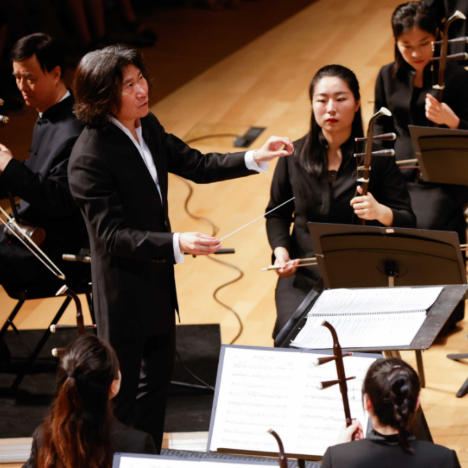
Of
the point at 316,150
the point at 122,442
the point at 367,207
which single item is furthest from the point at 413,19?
the point at 122,442

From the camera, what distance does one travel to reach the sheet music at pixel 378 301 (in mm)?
2064

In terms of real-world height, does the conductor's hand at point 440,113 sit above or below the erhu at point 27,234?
above

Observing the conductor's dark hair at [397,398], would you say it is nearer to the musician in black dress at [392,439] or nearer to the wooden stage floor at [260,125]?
the musician in black dress at [392,439]

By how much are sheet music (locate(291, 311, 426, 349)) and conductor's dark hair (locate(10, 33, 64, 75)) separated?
5.07ft

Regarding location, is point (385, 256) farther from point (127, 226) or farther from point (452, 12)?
point (452, 12)

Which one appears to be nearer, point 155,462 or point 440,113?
point 155,462

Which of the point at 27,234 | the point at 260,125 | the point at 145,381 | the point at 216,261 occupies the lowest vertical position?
the point at 216,261

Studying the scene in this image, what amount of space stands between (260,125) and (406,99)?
169 cm

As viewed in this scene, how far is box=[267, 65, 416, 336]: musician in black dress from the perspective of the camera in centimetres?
265

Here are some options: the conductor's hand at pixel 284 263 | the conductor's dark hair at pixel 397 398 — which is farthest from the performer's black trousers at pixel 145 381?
the conductor's dark hair at pixel 397 398

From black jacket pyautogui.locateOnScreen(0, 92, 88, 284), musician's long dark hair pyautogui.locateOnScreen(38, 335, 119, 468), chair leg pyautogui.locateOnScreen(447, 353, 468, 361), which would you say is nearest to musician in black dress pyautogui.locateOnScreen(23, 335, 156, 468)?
musician's long dark hair pyautogui.locateOnScreen(38, 335, 119, 468)

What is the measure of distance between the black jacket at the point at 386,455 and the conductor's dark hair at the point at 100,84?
3.79 feet

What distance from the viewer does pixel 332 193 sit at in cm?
274

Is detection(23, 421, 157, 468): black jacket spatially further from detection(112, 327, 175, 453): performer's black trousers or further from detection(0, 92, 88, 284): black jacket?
detection(0, 92, 88, 284): black jacket
